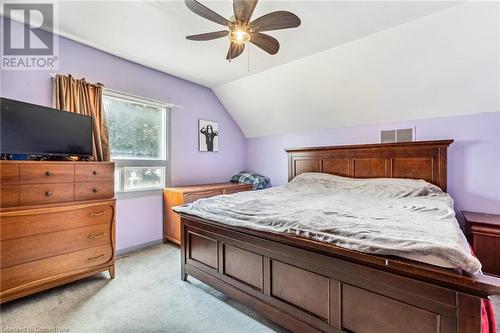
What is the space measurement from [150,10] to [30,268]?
261 centimetres

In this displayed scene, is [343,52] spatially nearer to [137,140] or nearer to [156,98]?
[156,98]

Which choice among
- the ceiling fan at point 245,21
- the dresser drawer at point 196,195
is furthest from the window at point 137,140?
the ceiling fan at point 245,21

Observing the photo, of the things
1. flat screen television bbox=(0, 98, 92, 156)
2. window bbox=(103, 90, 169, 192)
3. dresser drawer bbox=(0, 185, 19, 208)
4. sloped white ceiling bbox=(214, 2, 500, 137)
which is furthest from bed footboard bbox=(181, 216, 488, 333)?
sloped white ceiling bbox=(214, 2, 500, 137)

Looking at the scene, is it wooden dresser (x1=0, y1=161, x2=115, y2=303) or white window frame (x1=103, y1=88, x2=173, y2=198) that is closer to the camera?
wooden dresser (x1=0, y1=161, x2=115, y2=303)

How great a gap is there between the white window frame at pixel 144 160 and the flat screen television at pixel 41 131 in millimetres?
677

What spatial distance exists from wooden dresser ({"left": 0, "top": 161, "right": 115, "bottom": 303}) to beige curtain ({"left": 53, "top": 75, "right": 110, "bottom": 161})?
0.58 m

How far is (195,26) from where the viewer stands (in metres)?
2.54

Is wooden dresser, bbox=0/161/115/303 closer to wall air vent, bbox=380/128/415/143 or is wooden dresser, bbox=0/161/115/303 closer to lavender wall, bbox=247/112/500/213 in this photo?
wall air vent, bbox=380/128/415/143

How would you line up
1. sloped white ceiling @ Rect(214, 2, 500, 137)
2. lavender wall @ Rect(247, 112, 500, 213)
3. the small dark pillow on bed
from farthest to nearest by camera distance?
the small dark pillow on bed < lavender wall @ Rect(247, 112, 500, 213) < sloped white ceiling @ Rect(214, 2, 500, 137)

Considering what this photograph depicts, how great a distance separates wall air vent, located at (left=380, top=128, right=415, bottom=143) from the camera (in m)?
3.37

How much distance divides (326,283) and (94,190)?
237 centimetres

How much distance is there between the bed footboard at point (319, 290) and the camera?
1092 millimetres

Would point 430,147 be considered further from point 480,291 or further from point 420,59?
point 480,291

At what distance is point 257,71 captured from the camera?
3.82m
